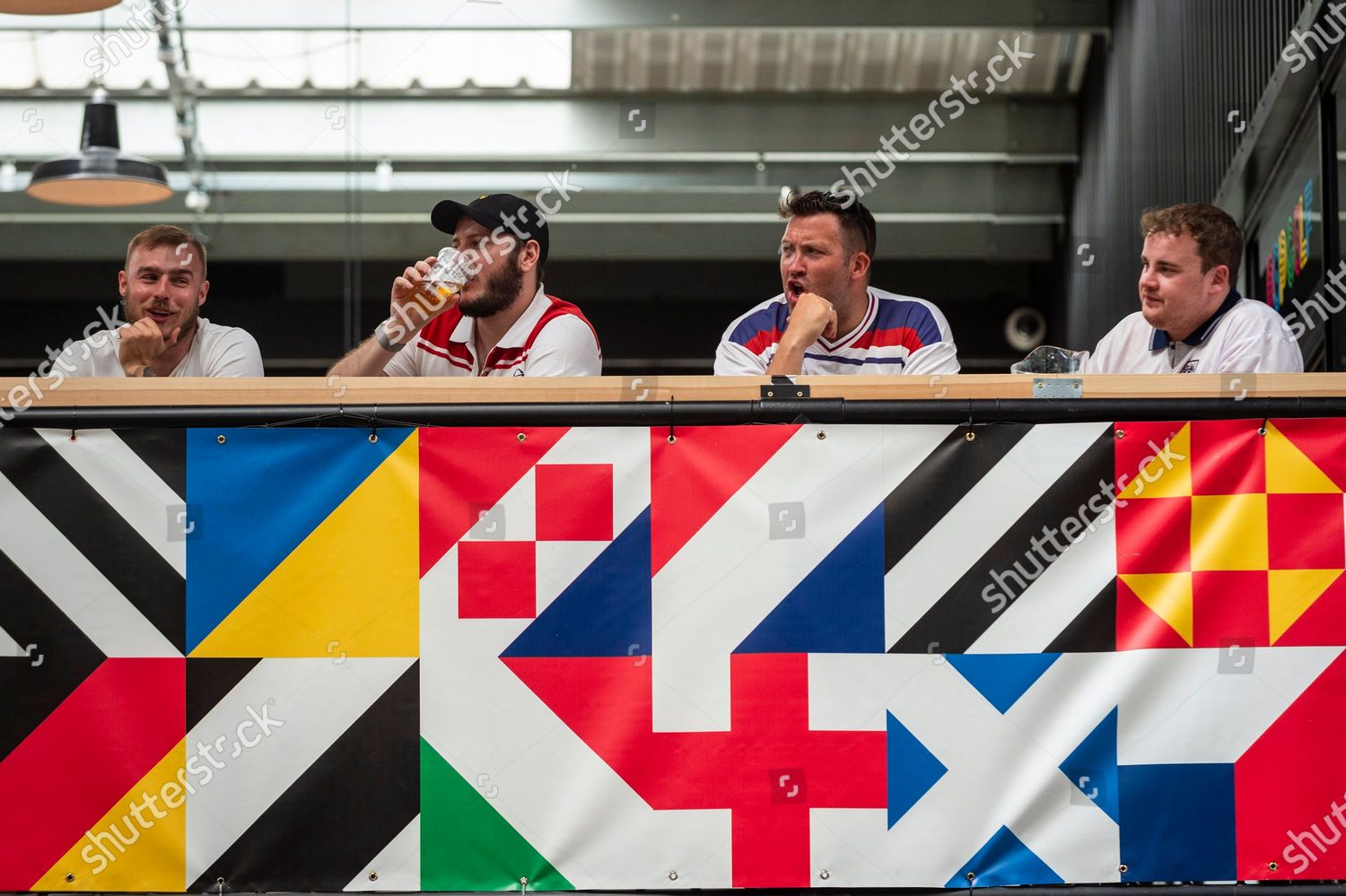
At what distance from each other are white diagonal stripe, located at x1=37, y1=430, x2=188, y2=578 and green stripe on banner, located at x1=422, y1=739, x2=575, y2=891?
1.64 feet

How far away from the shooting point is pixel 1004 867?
1.96m

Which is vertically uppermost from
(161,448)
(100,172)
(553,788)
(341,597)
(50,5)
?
(50,5)

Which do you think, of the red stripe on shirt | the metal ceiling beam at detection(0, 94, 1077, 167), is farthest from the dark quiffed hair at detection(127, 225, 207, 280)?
the metal ceiling beam at detection(0, 94, 1077, 167)

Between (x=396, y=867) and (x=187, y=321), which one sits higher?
(x=187, y=321)

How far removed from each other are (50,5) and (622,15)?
3.79 meters

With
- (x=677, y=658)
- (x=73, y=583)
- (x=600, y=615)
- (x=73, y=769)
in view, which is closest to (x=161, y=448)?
(x=73, y=583)

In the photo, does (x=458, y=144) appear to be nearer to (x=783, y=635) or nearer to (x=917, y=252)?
→ (x=917, y=252)

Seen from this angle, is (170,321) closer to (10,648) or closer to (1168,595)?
(10,648)

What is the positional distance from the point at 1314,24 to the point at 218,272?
5.23 metres

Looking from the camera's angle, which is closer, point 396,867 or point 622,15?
point 396,867

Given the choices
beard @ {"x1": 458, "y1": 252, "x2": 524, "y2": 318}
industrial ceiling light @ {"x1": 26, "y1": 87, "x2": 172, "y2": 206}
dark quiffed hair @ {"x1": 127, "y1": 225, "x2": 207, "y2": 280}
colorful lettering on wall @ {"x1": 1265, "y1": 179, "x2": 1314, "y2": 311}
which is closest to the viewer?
beard @ {"x1": 458, "y1": 252, "x2": 524, "y2": 318}

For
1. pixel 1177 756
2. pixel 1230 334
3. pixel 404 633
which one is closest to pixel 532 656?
pixel 404 633

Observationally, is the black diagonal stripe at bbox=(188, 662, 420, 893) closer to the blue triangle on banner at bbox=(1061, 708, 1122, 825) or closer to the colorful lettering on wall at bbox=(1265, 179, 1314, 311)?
the blue triangle on banner at bbox=(1061, 708, 1122, 825)

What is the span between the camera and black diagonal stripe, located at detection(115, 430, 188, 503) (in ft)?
6.63
